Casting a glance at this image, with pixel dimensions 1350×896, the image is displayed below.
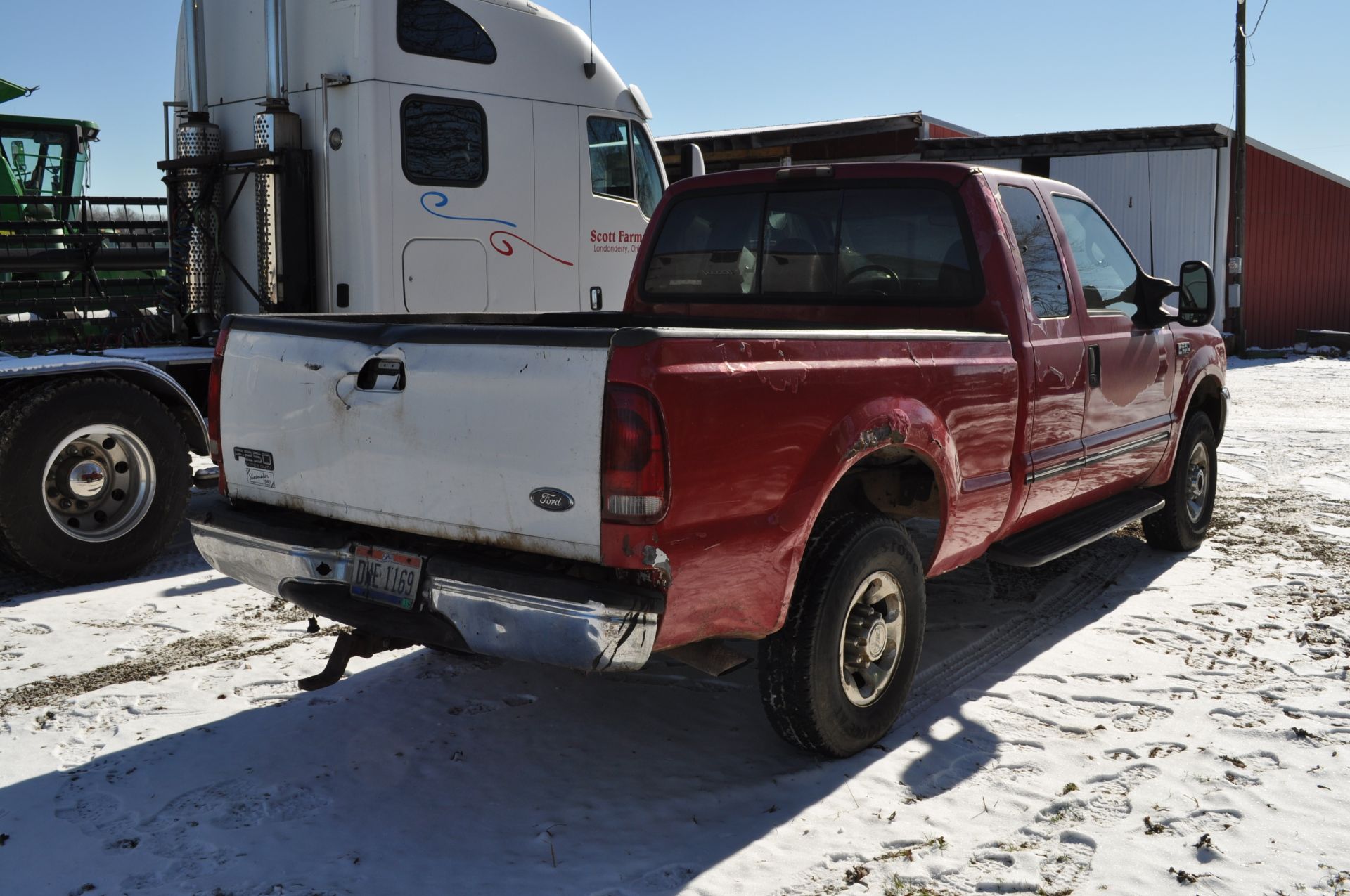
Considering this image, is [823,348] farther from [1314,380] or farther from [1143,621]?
[1314,380]

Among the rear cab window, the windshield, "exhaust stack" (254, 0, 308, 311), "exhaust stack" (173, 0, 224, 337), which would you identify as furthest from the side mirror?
the windshield

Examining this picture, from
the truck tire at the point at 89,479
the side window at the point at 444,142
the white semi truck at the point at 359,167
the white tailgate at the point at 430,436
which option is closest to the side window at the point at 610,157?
the white semi truck at the point at 359,167

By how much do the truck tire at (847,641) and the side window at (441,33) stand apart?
5.14 meters

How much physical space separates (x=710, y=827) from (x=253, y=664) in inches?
90.7

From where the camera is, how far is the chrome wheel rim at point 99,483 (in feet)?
19.3

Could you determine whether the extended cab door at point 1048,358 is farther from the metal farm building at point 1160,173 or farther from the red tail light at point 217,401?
the metal farm building at point 1160,173

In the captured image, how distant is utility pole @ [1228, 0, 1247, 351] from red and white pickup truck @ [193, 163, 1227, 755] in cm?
1880

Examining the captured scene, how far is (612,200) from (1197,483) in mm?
4626

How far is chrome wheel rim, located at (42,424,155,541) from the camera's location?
5.88 m

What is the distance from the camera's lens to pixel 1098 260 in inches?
223

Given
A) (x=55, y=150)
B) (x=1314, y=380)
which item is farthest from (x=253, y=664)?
(x=1314, y=380)

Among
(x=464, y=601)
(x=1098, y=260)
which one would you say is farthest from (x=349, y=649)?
(x=1098, y=260)

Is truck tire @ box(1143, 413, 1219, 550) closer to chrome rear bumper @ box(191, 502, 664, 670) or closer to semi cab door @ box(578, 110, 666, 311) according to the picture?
semi cab door @ box(578, 110, 666, 311)

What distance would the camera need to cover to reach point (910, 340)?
13.0 feet
